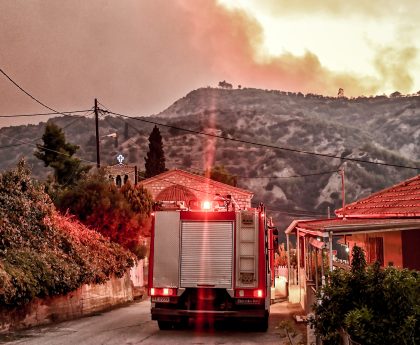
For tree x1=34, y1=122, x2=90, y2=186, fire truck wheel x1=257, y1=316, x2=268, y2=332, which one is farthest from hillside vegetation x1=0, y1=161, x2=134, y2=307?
tree x1=34, y1=122, x2=90, y2=186

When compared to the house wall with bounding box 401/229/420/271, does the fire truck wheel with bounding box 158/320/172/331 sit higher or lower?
lower

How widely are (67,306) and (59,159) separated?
29.3 metres

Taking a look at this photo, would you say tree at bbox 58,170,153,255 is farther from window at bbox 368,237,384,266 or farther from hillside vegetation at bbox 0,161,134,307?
window at bbox 368,237,384,266

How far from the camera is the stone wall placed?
15.9 m

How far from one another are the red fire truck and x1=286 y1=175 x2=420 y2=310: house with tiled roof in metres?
1.82

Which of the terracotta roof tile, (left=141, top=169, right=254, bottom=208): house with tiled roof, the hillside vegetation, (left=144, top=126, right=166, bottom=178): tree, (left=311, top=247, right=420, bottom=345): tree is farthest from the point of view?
(left=144, top=126, right=166, bottom=178): tree

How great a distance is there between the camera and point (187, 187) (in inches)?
2330

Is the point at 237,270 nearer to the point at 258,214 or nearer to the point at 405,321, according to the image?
the point at 258,214

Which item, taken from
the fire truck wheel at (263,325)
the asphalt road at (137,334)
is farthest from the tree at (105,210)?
the fire truck wheel at (263,325)

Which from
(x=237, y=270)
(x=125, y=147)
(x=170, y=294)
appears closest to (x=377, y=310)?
(x=237, y=270)

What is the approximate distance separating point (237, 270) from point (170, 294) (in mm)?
1813

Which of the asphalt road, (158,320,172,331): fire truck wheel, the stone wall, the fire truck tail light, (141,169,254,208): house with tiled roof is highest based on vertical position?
(141,169,254,208): house with tiled roof

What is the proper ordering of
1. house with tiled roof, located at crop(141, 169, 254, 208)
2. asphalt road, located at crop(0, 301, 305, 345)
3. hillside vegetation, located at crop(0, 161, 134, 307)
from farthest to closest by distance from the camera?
house with tiled roof, located at crop(141, 169, 254, 208) → hillside vegetation, located at crop(0, 161, 134, 307) → asphalt road, located at crop(0, 301, 305, 345)

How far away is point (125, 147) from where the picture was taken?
160 metres
